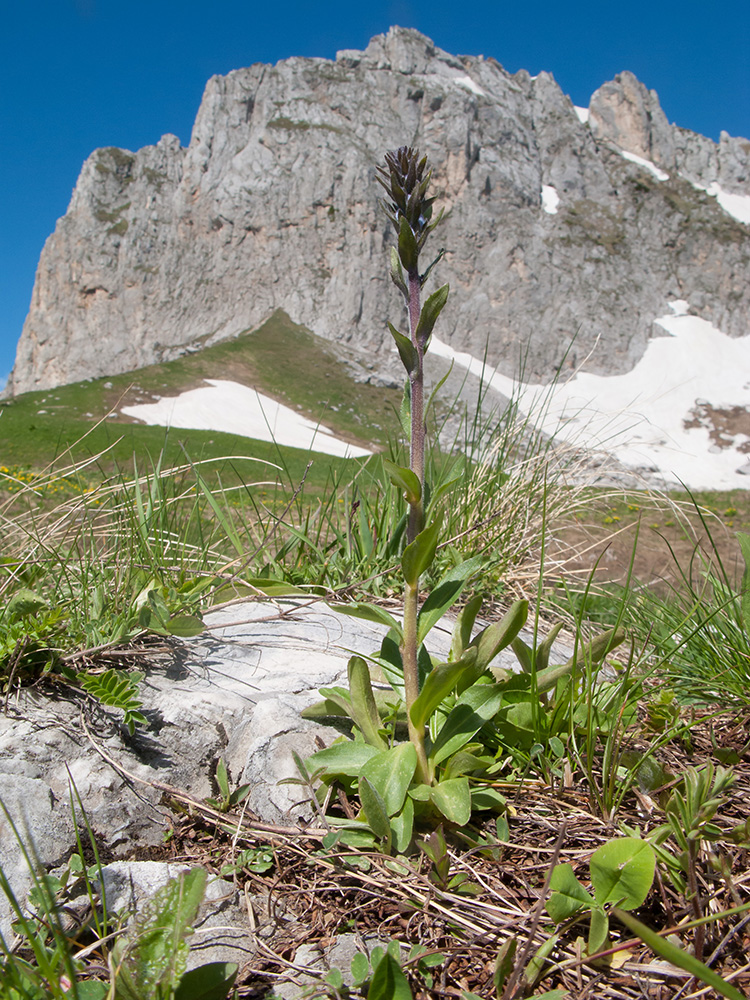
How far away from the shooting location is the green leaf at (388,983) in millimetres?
903

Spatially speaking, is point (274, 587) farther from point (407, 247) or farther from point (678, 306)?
point (678, 306)

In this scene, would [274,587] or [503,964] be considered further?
[274,587]

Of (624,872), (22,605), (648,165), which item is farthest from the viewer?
(648,165)

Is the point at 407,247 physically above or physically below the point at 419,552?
above

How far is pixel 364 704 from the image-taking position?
139 cm

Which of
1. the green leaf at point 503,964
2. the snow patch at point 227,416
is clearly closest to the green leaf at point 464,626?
the green leaf at point 503,964

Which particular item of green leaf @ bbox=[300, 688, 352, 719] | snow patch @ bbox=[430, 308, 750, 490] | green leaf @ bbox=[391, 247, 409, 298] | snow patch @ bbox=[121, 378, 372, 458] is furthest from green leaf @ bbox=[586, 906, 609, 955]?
snow patch @ bbox=[430, 308, 750, 490]

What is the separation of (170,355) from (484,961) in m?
56.5

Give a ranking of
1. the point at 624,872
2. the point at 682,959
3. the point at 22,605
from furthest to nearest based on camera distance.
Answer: the point at 22,605 < the point at 624,872 < the point at 682,959

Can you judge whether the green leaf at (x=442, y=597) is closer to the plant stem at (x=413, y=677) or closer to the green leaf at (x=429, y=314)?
the plant stem at (x=413, y=677)

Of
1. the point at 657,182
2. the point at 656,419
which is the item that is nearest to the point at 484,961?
the point at 656,419

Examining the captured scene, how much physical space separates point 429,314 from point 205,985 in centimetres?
125

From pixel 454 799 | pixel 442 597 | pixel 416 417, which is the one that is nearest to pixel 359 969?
pixel 454 799

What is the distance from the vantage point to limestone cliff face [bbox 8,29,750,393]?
53969 millimetres
